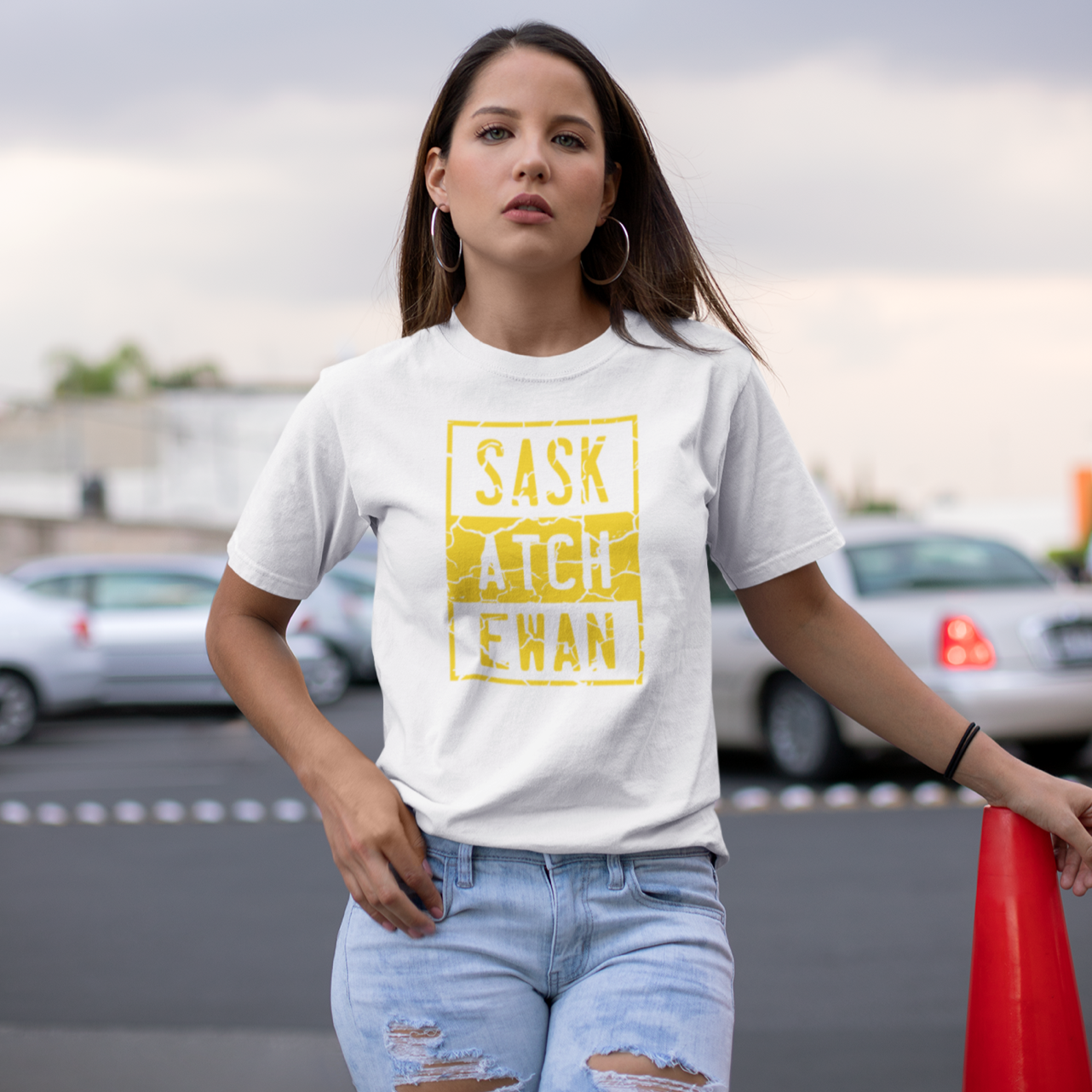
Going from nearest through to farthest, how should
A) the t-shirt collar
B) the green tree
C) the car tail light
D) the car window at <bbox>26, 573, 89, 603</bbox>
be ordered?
the t-shirt collar, the car tail light, the car window at <bbox>26, 573, 89, 603</bbox>, the green tree

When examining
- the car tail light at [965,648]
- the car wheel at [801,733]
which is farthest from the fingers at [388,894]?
the car wheel at [801,733]

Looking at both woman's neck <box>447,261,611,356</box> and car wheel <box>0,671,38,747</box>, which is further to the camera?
car wheel <box>0,671,38,747</box>

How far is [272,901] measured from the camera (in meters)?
6.45

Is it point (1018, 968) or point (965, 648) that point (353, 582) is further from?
point (1018, 968)

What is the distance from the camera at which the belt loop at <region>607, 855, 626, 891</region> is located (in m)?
1.71

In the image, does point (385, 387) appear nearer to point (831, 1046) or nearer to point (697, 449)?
point (697, 449)

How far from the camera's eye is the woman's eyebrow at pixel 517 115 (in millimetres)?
1854

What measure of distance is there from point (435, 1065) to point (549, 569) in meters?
0.57

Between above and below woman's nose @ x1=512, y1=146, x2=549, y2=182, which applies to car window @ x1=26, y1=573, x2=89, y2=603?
below

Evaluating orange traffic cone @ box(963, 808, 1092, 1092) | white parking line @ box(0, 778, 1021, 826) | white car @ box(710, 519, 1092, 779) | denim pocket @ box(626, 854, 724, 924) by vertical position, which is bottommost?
white parking line @ box(0, 778, 1021, 826)

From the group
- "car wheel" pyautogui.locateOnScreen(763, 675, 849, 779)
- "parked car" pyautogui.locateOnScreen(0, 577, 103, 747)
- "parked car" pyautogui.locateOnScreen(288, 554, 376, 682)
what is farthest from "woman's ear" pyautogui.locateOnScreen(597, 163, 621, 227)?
"parked car" pyautogui.locateOnScreen(288, 554, 376, 682)

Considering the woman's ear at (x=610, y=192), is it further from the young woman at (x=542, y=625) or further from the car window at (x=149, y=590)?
the car window at (x=149, y=590)

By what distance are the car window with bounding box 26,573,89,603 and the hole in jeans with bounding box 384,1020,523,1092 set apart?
13.8 metres

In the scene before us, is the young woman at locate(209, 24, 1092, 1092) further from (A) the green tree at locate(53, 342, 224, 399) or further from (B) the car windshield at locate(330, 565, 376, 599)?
(A) the green tree at locate(53, 342, 224, 399)
